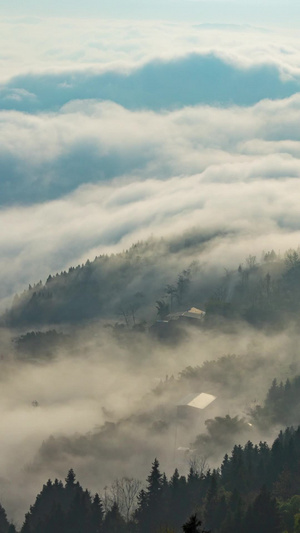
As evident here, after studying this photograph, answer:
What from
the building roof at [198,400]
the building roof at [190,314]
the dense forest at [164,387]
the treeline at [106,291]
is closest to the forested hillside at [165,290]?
the treeline at [106,291]

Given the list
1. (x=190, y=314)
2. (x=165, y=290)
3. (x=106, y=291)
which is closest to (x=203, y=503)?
(x=190, y=314)

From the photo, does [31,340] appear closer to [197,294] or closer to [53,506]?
[197,294]

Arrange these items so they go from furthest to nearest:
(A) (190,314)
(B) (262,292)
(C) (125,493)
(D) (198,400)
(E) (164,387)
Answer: (B) (262,292) → (A) (190,314) → (E) (164,387) → (D) (198,400) → (C) (125,493)

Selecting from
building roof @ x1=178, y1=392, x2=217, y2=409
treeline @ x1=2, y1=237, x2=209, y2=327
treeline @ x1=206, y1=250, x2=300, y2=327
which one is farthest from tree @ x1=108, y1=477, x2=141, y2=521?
treeline @ x1=2, y1=237, x2=209, y2=327

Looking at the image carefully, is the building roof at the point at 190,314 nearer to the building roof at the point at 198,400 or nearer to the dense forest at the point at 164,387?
the dense forest at the point at 164,387

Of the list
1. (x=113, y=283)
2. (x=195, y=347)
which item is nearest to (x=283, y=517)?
(x=195, y=347)

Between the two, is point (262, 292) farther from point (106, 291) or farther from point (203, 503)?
point (203, 503)

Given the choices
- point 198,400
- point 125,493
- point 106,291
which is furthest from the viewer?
point 106,291

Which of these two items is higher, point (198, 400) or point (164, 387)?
point (164, 387)
